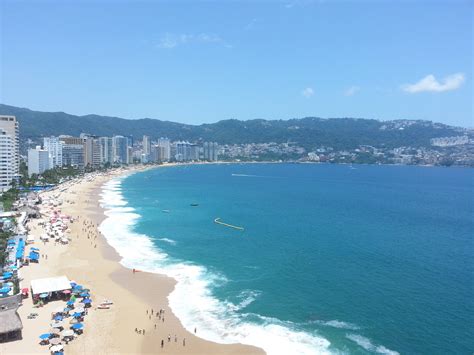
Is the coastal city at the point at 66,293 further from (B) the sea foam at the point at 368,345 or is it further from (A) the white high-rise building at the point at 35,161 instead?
(A) the white high-rise building at the point at 35,161

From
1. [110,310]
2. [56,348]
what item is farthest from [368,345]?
[56,348]

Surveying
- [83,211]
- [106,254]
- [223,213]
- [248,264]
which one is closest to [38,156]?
[83,211]

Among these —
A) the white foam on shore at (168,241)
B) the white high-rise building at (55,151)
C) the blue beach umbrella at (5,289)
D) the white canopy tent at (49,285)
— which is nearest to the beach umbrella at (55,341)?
the white canopy tent at (49,285)

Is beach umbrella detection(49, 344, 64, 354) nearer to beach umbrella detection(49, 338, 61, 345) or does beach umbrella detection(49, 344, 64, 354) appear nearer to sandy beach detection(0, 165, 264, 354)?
sandy beach detection(0, 165, 264, 354)

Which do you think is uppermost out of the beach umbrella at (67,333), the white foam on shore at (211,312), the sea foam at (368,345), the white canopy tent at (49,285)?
the white canopy tent at (49,285)

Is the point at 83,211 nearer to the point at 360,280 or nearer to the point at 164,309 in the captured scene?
the point at 164,309
